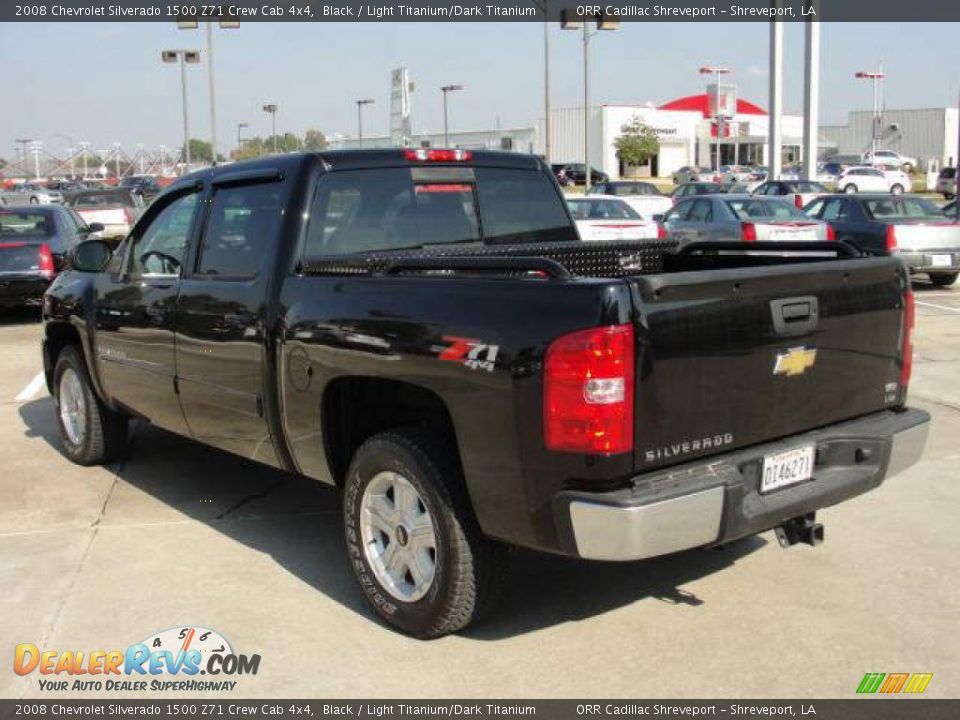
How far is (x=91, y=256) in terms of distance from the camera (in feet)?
20.9

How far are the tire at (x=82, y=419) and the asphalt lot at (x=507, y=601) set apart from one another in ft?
1.33

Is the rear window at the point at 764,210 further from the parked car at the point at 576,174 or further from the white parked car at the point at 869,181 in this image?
the parked car at the point at 576,174

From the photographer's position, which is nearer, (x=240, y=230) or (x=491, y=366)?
(x=491, y=366)

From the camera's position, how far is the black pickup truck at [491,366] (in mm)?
3438

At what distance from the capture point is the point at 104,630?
4.29 m

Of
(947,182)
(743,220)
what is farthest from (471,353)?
(947,182)

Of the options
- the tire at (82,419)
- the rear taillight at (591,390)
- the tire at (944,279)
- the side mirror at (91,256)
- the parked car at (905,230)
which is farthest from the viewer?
the tire at (944,279)

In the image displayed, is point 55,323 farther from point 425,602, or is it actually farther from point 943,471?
point 943,471

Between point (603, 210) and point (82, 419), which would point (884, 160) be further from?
point (82, 419)

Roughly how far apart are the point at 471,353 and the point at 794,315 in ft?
4.03

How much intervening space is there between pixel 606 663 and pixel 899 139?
98667 millimetres

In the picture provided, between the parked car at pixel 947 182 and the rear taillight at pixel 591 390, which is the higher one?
the parked car at pixel 947 182

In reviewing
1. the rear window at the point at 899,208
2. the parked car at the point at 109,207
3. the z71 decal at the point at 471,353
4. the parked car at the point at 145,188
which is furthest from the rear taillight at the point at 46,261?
the rear window at the point at 899,208

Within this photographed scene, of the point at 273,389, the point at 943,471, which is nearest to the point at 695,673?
the point at 273,389
